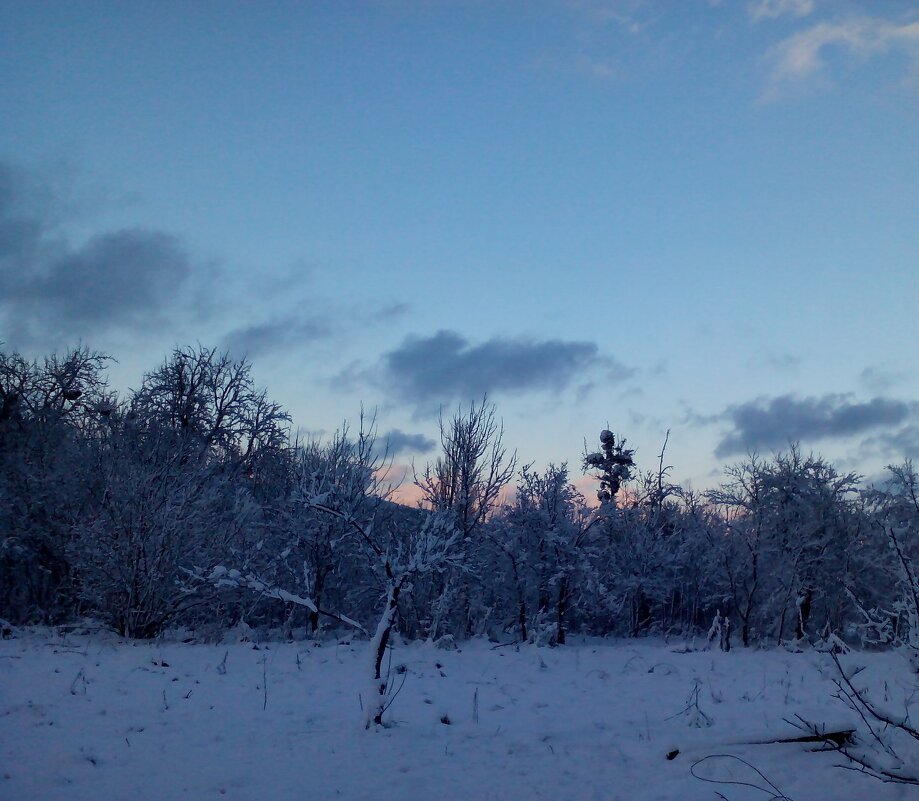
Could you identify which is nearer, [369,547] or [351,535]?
[369,547]

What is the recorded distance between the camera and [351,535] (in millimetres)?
20625

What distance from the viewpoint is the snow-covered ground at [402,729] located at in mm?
6340

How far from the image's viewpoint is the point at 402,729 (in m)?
8.41

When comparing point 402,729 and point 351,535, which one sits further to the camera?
point 351,535

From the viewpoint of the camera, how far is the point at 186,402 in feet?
103

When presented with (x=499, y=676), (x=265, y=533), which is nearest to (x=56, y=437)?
(x=265, y=533)

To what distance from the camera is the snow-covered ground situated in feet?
20.8

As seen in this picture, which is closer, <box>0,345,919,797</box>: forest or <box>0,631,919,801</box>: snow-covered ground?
<box>0,631,919,801</box>: snow-covered ground

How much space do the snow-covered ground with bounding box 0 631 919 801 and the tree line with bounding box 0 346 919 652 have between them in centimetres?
172

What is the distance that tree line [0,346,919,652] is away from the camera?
16.3 meters

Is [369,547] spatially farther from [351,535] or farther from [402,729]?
[351,535]

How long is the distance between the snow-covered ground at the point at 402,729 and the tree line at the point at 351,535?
1721 mm

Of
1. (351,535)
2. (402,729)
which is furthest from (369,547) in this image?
(351,535)

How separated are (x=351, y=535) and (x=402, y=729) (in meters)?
12.5
